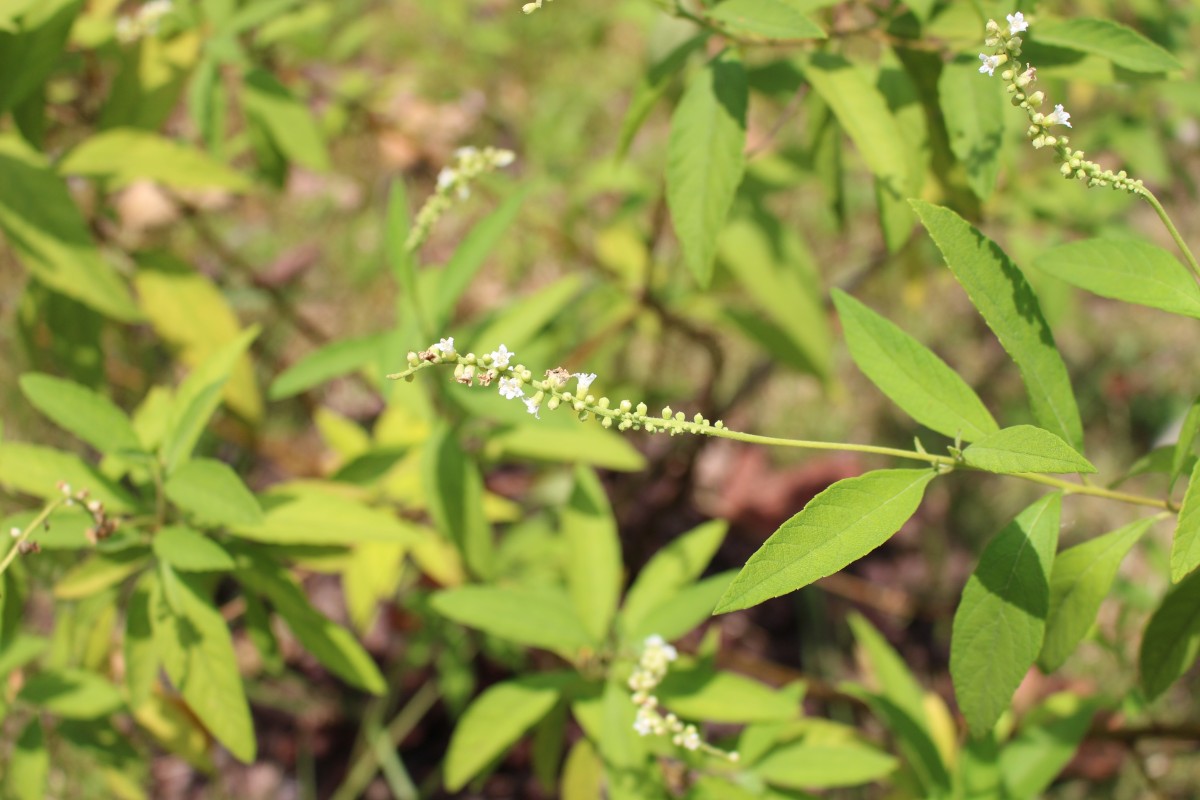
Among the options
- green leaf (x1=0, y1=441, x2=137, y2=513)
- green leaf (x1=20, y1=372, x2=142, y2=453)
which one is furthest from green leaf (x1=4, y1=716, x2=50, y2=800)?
green leaf (x1=20, y1=372, x2=142, y2=453)

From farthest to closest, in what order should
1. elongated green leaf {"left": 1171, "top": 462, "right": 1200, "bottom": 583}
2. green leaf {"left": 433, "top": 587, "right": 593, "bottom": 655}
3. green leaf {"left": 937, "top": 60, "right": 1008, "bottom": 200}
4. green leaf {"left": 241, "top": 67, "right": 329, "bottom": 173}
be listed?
1. green leaf {"left": 241, "top": 67, "right": 329, "bottom": 173}
2. green leaf {"left": 433, "top": 587, "right": 593, "bottom": 655}
3. green leaf {"left": 937, "top": 60, "right": 1008, "bottom": 200}
4. elongated green leaf {"left": 1171, "top": 462, "right": 1200, "bottom": 583}

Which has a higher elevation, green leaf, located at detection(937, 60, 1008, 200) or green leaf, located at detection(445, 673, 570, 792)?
green leaf, located at detection(937, 60, 1008, 200)

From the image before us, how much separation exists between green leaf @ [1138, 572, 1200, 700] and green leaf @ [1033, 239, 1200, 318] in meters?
0.47

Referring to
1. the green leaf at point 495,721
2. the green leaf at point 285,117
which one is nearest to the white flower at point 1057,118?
the green leaf at point 495,721

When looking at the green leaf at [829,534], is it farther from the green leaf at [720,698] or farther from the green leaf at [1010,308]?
the green leaf at [720,698]

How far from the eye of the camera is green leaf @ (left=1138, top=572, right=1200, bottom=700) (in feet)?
5.00

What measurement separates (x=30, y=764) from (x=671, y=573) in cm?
130

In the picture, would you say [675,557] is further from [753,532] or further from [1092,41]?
[753,532]

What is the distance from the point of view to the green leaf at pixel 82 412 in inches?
67.8

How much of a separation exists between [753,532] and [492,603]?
5.82 ft

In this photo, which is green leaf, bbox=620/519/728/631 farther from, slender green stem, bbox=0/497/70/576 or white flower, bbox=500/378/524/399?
slender green stem, bbox=0/497/70/576

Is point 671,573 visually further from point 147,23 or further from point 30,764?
point 147,23

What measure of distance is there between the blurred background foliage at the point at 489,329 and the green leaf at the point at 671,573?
0.14 meters

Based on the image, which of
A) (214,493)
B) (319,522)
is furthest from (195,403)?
(319,522)
